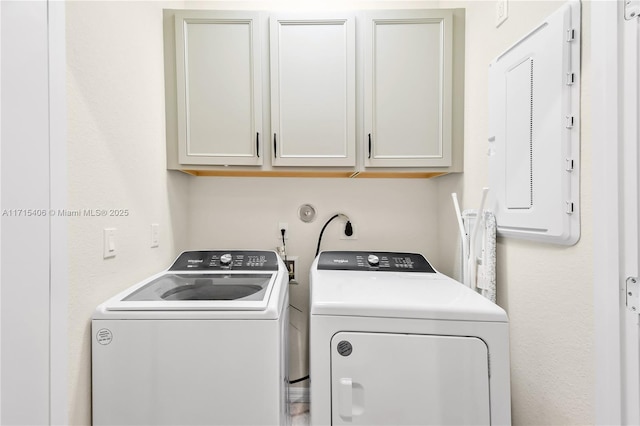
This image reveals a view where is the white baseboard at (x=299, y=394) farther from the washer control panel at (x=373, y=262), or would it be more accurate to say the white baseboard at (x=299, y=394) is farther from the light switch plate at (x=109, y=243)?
the light switch plate at (x=109, y=243)

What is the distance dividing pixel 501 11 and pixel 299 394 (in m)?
2.38

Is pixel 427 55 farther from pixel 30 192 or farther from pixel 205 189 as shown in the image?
pixel 30 192

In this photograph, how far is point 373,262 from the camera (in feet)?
5.55

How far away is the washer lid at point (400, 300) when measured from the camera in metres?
1.04

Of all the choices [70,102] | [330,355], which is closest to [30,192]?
[70,102]

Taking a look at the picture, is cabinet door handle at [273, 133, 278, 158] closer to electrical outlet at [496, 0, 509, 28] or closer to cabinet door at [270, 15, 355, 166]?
cabinet door at [270, 15, 355, 166]

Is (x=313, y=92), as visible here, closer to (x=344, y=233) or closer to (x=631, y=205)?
(x=344, y=233)

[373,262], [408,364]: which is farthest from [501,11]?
[408,364]

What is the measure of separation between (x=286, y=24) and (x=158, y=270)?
1.54 metres

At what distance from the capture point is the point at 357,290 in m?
1.24

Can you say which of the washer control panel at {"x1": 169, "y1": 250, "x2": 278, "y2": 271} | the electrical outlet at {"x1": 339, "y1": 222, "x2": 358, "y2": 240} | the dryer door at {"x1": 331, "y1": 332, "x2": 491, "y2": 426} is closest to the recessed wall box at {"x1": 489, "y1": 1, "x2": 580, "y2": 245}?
the dryer door at {"x1": 331, "y1": 332, "x2": 491, "y2": 426}

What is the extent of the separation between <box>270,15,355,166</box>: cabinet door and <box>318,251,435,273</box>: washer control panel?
0.55 m

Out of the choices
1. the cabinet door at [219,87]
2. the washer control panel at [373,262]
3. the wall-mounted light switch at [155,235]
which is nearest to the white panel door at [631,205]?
the washer control panel at [373,262]

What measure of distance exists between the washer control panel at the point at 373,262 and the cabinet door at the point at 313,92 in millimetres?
553
